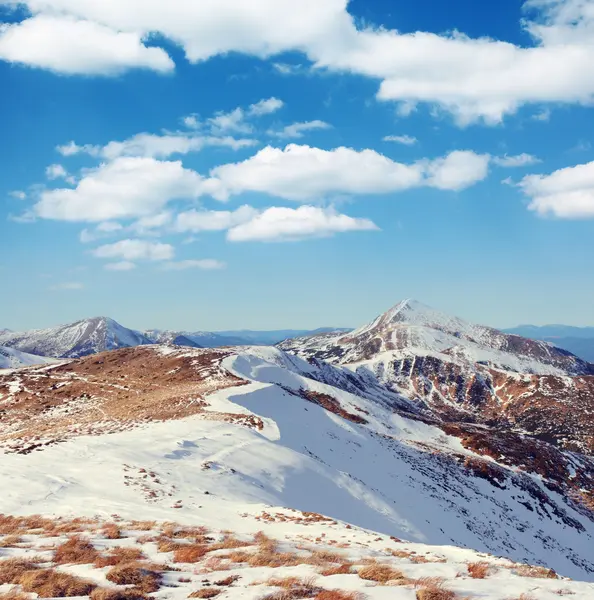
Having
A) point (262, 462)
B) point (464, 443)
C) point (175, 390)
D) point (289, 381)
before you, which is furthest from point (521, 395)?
point (262, 462)

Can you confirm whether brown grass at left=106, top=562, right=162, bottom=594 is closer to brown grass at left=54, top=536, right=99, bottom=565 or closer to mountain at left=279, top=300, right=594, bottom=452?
brown grass at left=54, top=536, right=99, bottom=565

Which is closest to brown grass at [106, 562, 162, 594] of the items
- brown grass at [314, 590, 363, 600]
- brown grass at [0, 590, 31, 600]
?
brown grass at [0, 590, 31, 600]

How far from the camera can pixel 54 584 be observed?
34.5 feet

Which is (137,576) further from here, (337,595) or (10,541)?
(10,541)

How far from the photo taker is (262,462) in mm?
32250

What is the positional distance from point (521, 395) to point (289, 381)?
88.4 m

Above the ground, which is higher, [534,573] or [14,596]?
[14,596]

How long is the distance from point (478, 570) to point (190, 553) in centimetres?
Answer: 851

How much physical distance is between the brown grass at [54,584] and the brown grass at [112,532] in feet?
14.1

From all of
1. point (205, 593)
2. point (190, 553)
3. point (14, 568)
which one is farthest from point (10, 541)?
point (205, 593)

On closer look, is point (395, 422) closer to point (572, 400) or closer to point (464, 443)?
point (464, 443)

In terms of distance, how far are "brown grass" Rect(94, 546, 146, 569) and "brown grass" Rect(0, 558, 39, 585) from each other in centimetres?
159

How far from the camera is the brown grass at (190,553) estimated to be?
13461mm

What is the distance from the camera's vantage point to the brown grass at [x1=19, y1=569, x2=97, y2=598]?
10180mm
